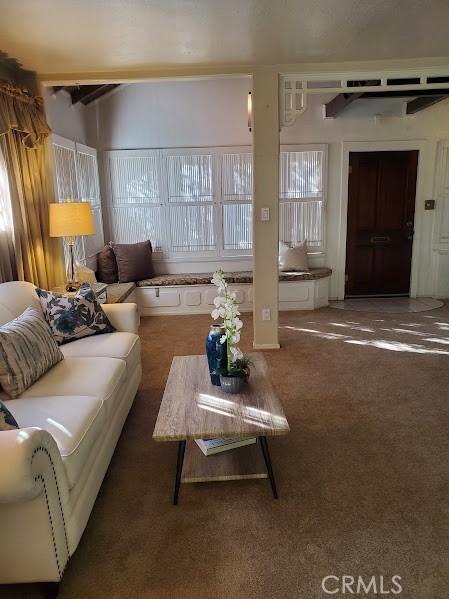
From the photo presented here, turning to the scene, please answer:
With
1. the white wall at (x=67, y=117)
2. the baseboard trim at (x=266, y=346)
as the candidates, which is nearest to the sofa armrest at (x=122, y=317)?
the baseboard trim at (x=266, y=346)

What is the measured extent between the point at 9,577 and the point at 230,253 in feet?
15.0

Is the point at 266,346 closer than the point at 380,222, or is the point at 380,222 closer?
the point at 266,346

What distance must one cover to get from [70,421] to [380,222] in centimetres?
500

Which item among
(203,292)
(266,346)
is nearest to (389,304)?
(266,346)

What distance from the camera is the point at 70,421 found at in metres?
1.86

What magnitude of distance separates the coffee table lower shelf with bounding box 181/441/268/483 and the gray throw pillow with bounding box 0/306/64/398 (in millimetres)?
905

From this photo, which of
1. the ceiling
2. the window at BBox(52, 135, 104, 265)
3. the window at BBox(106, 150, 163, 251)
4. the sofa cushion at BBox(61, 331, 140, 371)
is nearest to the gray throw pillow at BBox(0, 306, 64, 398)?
the sofa cushion at BBox(61, 331, 140, 371)

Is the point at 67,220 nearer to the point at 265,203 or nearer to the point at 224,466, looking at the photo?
the point at 265,203

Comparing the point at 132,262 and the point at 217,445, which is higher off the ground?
the point at 132,262

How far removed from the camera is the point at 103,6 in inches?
95.5

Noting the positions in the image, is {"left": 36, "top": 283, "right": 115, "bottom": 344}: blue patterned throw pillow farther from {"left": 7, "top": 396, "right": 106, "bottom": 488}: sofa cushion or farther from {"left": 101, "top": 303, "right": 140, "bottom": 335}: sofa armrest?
{"left": 7, "top": 396, "right": 106, "bottom": 488}: sofa cushion

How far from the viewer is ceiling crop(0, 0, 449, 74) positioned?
2.47 metres

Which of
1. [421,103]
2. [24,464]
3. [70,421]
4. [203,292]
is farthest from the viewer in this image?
[203,292]

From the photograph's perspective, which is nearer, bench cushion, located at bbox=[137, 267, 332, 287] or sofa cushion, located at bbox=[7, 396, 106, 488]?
sofa cushion, located at bbox=[7, 396, 106, 488]
